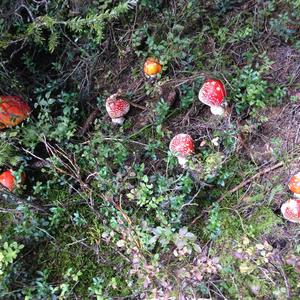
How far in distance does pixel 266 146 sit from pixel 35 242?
2434mm

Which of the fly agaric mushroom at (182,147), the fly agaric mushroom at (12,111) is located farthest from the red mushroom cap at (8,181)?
the fly agaric mushroom at (182,147)

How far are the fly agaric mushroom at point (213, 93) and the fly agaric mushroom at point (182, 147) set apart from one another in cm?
40

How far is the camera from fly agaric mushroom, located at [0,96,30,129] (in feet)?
12.8

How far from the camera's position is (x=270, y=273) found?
3.20m

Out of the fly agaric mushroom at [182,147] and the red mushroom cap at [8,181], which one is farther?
the red mushroom cap at [8,181]

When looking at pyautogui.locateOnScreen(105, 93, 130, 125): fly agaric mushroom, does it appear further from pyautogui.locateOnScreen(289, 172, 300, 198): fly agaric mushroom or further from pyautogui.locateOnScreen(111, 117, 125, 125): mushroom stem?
pyautogui.locateOnScreen(289, 172, 300, 198): fly agaric mushroom

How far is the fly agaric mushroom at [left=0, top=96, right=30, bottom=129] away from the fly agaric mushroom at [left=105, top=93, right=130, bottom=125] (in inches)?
33.9

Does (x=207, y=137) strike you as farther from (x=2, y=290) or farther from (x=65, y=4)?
(x=2, y=290)

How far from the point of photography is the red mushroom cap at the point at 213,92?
3.66 metres

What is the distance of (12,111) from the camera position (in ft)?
13.0

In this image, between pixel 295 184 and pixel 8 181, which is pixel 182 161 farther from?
pixel 8 181

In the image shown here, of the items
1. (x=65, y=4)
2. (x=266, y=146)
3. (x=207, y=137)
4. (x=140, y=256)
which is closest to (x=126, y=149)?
(x=207, y=137)

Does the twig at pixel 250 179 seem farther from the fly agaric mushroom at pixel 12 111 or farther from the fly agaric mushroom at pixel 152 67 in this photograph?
the fly agaric mushroom at pixel 12 111

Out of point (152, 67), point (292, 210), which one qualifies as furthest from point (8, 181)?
point (292, 210)
